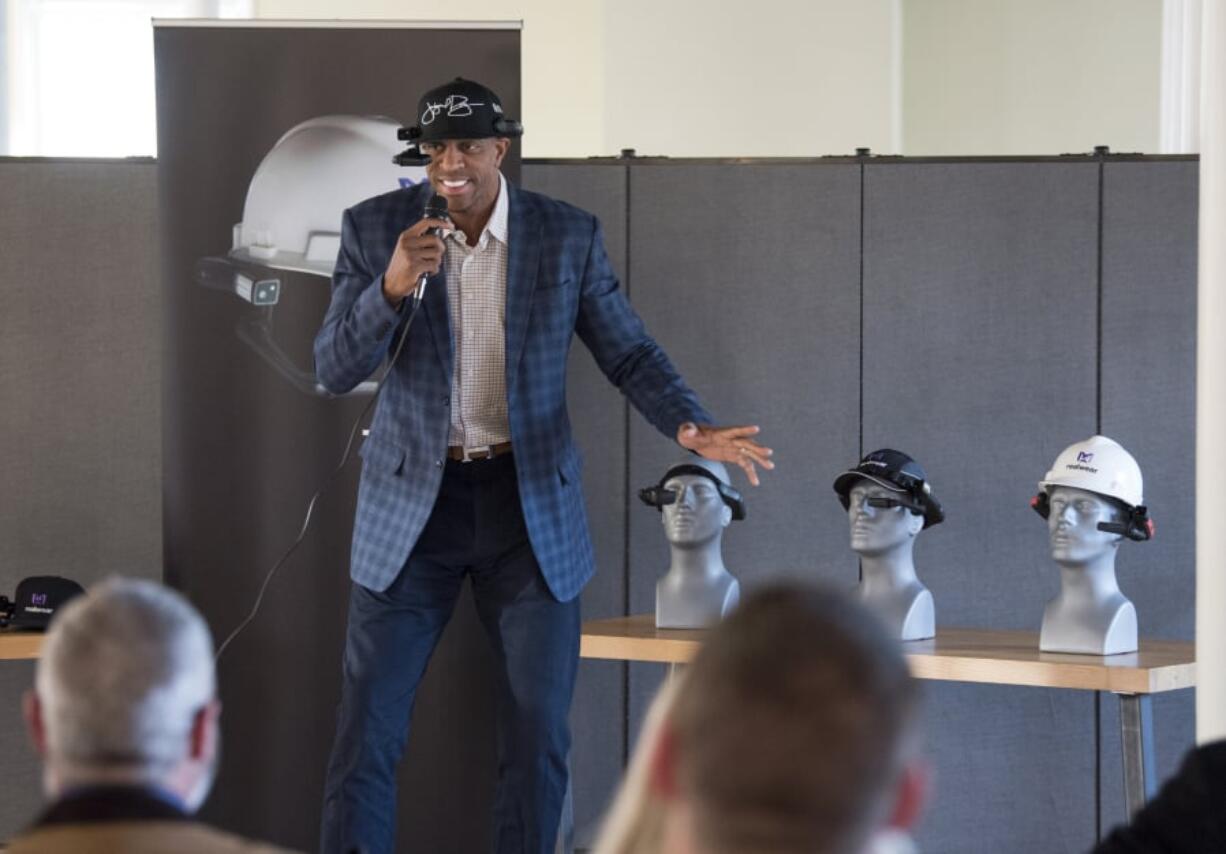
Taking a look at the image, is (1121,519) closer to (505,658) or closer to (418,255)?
(505,658)

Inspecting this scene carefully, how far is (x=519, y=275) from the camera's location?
3930 mm

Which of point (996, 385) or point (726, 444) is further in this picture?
point (996, 385)

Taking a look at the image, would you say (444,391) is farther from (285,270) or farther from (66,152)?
(66,152)

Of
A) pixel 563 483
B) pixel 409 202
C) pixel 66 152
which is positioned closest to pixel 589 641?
pixel 563 483

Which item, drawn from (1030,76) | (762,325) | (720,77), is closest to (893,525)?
(762,325)

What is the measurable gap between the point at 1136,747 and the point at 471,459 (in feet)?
5.25

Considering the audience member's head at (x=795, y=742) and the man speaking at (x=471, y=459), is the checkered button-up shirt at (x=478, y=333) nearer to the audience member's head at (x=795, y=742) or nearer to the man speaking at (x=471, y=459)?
the man speaking at (x=471, y=459)

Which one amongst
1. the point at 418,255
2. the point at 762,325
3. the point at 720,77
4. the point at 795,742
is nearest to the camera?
the point at 795,742

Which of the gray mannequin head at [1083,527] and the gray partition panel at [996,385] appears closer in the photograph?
the gray mannequin head at [1083,527]

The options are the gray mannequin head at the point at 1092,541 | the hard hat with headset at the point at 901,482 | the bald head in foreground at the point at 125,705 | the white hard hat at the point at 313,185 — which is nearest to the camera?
the bald head in foreground at the point at 125,705

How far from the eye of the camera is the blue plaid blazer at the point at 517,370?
3799 millimetres

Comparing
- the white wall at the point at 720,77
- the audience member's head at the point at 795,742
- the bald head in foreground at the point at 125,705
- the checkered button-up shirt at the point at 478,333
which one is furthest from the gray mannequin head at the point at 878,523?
the white wall at the point at 720,77

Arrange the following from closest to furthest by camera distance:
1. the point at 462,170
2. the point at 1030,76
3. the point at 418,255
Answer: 1. the point at 418,255
2. the point at 462,170
3. the point at 1030,76

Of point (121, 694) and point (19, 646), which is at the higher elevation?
point (121, 694)
